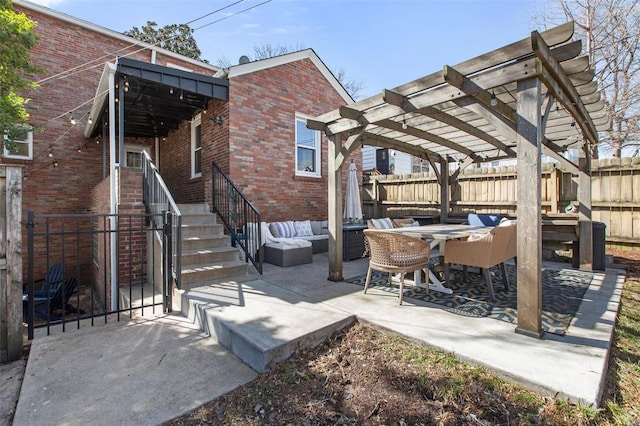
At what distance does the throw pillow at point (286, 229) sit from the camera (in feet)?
23.1

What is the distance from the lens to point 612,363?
2527 millimetres

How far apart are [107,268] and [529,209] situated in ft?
21.7

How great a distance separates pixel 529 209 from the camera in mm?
2791

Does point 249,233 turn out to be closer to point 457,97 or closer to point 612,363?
point 457,97

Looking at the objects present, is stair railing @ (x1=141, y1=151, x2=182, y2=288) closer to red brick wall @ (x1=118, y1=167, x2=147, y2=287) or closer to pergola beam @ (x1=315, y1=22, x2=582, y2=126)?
red brick wall @ (x1=118, y1=167, x2=147, y2=287)

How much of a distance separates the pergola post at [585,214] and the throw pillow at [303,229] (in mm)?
5285

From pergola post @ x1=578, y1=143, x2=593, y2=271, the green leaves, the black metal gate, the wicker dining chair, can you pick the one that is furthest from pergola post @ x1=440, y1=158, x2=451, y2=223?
the green leaves

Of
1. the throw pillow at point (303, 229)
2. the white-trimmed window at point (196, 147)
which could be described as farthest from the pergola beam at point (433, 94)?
the white-trimmed window at point (196, 147)

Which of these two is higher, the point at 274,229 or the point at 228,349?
the point at 274,229

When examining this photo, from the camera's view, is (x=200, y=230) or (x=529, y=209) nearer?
(x=529, y=209)

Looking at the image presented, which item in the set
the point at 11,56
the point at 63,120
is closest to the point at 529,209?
the point at 11,56

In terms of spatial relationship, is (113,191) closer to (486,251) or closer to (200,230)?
(200,230)

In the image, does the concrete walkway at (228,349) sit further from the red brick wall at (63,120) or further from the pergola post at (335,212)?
the red brick wall at (63,120)

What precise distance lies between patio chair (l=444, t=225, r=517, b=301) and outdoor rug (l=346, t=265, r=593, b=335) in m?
0.22
